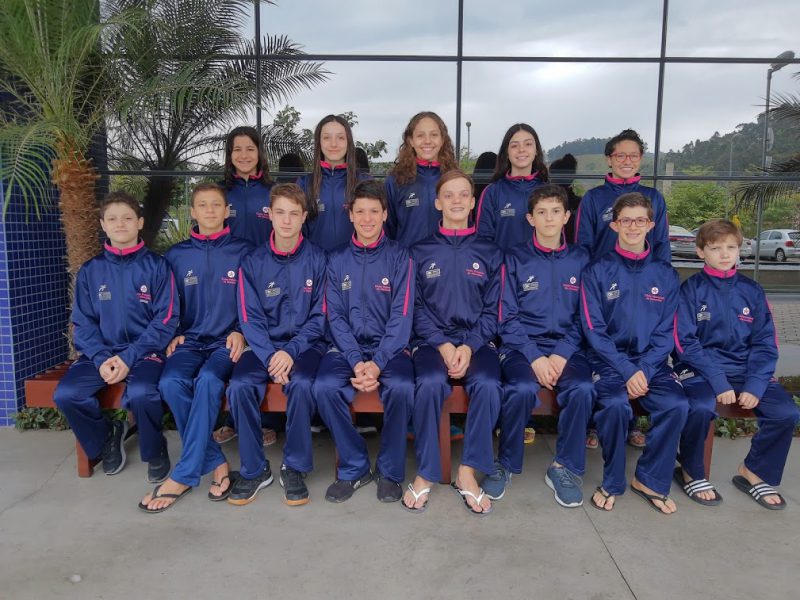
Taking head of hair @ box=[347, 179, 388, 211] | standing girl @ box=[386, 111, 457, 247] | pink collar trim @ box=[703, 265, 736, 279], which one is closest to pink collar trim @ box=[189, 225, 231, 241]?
head of hair @ box=[347, 179, 388, 211]

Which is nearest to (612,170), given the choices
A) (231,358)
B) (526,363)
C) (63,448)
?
(526,363)

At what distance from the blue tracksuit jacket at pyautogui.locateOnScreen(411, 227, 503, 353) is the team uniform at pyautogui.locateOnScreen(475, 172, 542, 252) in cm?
55

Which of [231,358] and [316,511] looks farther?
[231,358]

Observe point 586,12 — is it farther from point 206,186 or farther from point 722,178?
point 206,186

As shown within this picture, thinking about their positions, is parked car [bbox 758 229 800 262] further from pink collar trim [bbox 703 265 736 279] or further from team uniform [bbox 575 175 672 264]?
pink collar trim [bbox 703 265 736 279]

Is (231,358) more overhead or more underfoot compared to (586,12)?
more underfoot

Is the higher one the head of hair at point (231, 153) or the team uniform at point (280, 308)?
the head of hair at point (231, 153)

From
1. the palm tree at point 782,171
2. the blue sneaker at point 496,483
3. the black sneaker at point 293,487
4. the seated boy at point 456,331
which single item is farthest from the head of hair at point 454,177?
the palm tree at point 782,171

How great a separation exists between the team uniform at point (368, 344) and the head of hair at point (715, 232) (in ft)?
5.47

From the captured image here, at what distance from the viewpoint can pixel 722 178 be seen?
234 inches

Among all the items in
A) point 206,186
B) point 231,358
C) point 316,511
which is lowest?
point 316,511

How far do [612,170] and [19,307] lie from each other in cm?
428

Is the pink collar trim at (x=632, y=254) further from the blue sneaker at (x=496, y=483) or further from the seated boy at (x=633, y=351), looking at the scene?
the blue sneaker at (x=496, y=483)

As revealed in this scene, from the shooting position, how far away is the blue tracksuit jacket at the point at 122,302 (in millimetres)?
3605
